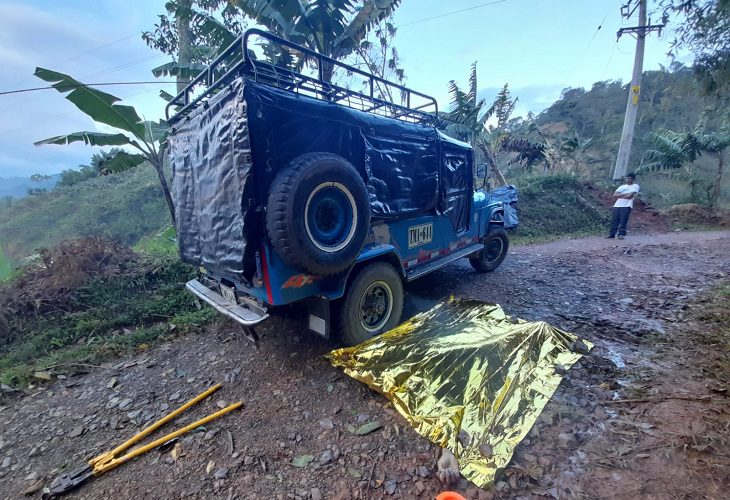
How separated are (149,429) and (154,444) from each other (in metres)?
0.22

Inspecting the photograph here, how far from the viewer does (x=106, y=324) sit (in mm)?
4113

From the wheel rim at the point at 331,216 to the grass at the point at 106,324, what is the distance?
8.55 ft

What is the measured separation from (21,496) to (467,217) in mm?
5586

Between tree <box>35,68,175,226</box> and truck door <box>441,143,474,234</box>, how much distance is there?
15.2 feet

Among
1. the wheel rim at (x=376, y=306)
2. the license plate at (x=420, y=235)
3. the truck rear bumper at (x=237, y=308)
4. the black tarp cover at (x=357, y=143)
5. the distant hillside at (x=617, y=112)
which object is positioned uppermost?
the distant hillside at (x=617, y=112)

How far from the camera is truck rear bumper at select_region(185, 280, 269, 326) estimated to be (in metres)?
2.69

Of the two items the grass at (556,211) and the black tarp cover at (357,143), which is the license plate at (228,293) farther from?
the grass at (556,211)

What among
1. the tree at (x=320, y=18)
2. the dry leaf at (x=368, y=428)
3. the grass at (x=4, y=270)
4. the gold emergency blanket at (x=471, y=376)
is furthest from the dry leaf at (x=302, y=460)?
the tree at (x=320, y=18)

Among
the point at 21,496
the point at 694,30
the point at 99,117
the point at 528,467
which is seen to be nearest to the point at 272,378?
the point at 21,496

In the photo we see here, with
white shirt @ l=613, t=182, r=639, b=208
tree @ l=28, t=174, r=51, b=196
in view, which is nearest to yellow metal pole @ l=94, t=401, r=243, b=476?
white shirt @ l=613, t=182, r=639, b=208

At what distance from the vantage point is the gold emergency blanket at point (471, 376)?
2.06 m

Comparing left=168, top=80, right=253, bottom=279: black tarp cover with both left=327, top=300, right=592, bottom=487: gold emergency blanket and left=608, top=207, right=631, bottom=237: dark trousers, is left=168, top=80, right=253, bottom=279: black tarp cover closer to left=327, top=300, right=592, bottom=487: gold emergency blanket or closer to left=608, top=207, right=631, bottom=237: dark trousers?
left=327, top=300, right=592, bottom=487: gold emergency blanket

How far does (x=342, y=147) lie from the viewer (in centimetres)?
312

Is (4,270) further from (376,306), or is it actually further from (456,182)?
(456,182)
